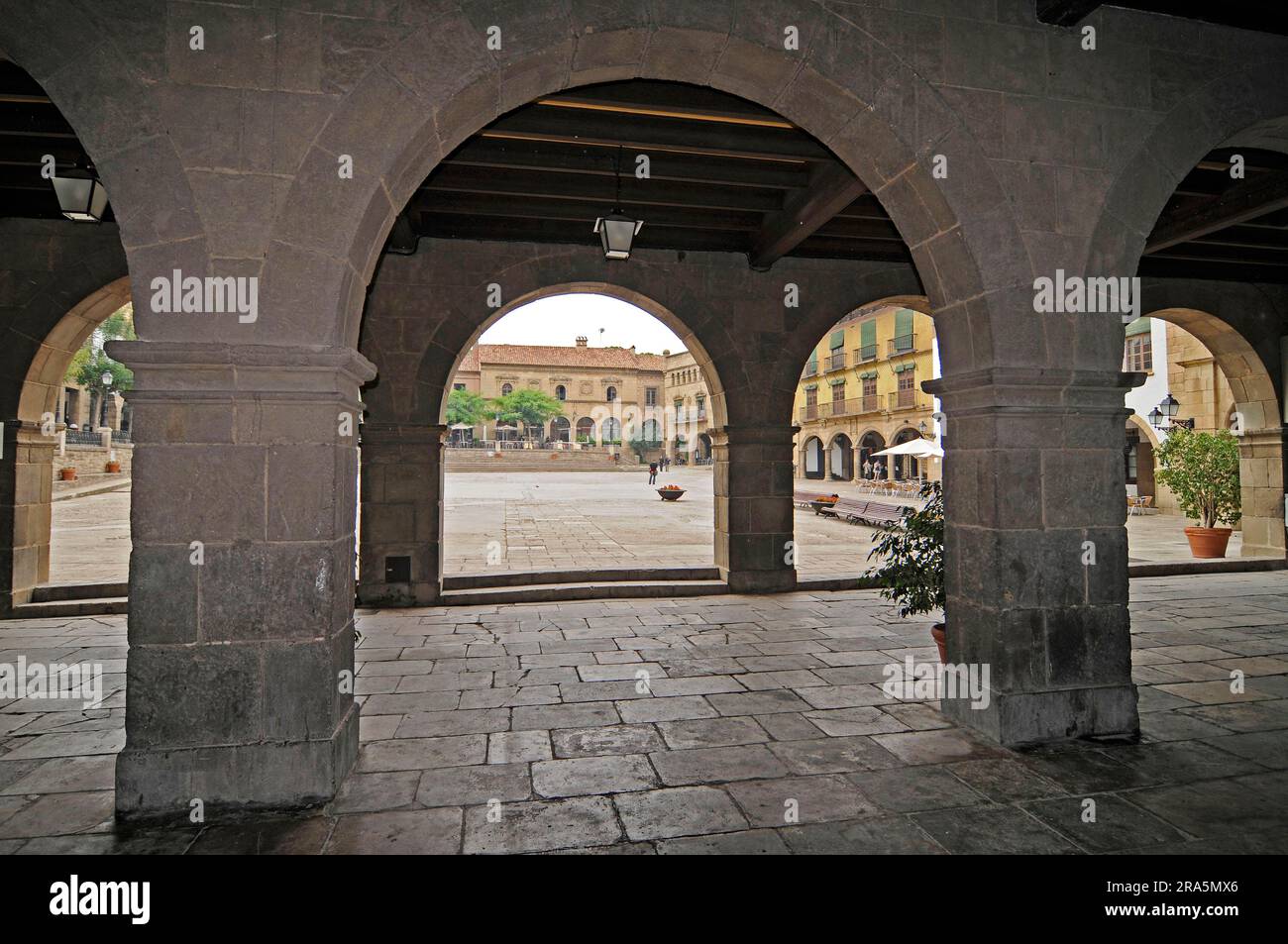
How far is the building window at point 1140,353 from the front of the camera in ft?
57.8

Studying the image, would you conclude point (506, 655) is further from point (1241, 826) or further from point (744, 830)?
point (1241, 826)

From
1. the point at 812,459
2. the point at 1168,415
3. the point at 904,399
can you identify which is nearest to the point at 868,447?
the point at 904,399

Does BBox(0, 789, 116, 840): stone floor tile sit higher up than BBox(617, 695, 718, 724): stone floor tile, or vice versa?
BBox(617, 695, 718, 724): stone floor tile

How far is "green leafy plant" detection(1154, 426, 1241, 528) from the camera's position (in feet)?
29.5

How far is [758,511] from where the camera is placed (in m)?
7.12

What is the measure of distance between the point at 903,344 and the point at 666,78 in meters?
28.5


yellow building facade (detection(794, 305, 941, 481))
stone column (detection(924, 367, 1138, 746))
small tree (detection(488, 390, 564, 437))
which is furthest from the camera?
small tree (detection(488, 390, 564, 437))

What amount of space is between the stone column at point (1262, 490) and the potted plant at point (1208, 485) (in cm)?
12

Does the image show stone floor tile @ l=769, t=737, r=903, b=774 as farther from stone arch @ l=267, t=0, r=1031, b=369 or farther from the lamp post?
the lamp post

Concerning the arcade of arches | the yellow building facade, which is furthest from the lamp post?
the arcade of arches

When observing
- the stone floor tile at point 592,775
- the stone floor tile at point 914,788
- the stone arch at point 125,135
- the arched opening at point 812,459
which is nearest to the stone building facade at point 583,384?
the arched opening at point 812,459

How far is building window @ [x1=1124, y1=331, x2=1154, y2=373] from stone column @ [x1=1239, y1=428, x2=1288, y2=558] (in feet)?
33.5

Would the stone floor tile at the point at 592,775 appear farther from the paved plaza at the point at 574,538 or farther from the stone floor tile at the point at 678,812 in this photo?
the paved plaza at the point at 574,538
